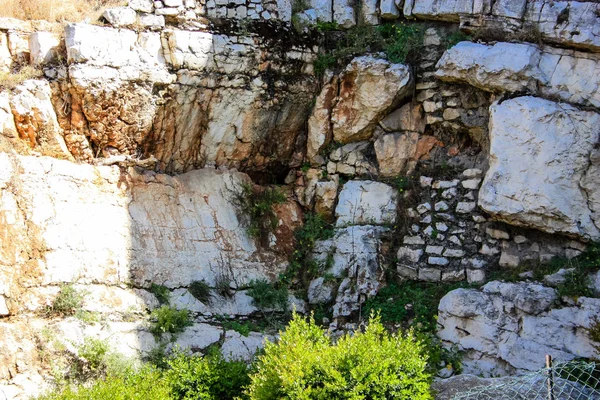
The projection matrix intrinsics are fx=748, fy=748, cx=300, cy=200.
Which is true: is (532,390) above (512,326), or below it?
above

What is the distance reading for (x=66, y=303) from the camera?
843 cm

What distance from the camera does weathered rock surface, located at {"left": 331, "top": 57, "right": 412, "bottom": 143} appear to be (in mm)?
10273

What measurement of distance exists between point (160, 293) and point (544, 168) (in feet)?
16.3

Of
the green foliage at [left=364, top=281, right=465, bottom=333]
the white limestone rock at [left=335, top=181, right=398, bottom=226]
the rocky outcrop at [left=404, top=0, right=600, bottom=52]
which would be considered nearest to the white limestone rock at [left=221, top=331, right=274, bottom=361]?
the green foliage at [left=364, top=281, right=465, bottom=333]

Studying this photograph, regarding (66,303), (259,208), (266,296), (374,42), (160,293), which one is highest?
(374,42)

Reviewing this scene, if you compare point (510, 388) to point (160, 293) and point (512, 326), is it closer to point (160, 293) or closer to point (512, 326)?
point (512, 326)

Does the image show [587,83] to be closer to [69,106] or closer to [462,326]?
[462,326]

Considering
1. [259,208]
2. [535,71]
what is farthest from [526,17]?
[259,208]

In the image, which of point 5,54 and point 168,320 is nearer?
point 168,320

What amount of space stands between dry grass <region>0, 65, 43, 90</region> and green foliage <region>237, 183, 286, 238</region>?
3.10 metres

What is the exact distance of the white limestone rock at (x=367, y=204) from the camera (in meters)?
10.3

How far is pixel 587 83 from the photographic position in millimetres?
9344

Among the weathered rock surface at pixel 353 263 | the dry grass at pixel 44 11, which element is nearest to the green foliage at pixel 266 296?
the weathered rock surface at pixel 353 263

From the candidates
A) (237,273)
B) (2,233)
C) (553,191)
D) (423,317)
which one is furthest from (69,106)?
(553,191)
